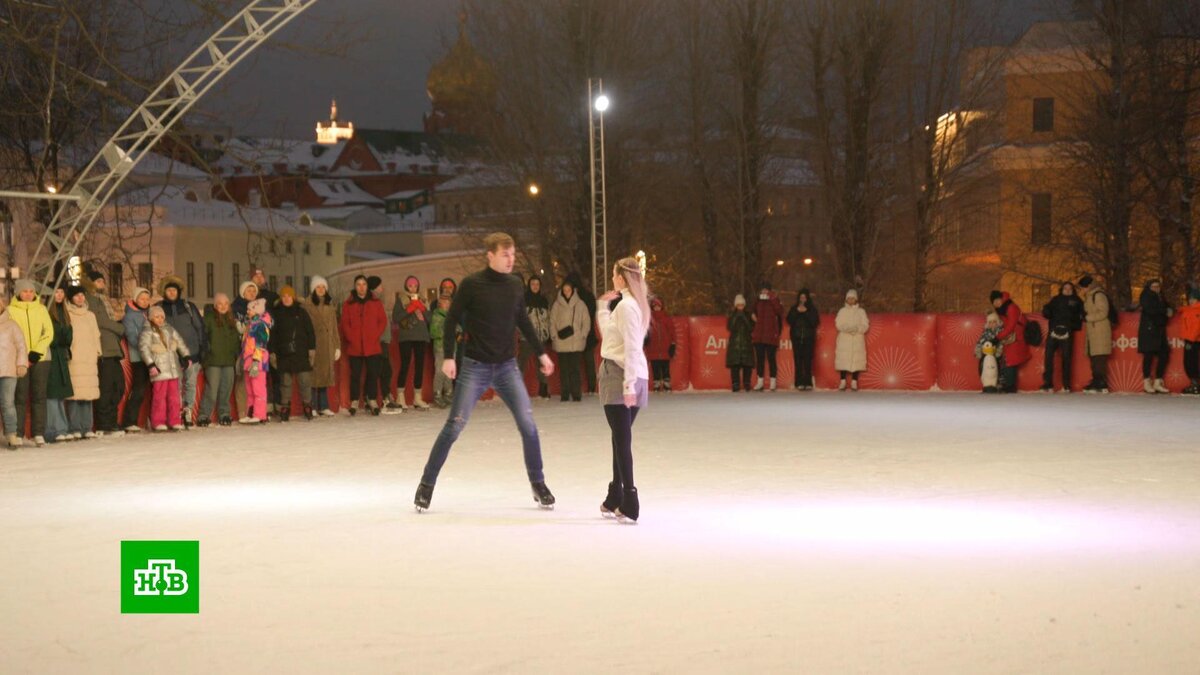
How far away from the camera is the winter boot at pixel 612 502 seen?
1088 cm

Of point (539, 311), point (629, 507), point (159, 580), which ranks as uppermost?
point (539, 311)

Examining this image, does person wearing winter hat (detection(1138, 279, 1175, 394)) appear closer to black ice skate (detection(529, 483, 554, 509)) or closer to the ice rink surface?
the ice rink surface

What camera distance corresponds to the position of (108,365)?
19.0 meters

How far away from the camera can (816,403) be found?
2358cm

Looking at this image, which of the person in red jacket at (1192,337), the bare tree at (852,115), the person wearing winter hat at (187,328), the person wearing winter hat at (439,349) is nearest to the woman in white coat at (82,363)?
the person wearing winter hat at (187,328)

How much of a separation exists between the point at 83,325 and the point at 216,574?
10.5m

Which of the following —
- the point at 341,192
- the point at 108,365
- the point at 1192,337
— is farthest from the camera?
the point at 341,192

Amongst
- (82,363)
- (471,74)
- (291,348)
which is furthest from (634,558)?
(471,74)

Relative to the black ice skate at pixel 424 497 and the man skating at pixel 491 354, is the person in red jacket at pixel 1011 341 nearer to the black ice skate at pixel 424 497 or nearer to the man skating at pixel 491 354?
the man skating at pixel 491 354

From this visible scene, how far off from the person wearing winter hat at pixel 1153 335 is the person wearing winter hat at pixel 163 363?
581 inches

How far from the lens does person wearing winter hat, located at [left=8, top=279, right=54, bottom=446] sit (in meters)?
17.6

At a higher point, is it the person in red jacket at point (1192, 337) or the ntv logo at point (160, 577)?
the person in red jacket at point (1192, 337)

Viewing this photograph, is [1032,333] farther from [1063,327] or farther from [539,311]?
[539,311]

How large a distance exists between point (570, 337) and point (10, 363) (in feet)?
31.0
